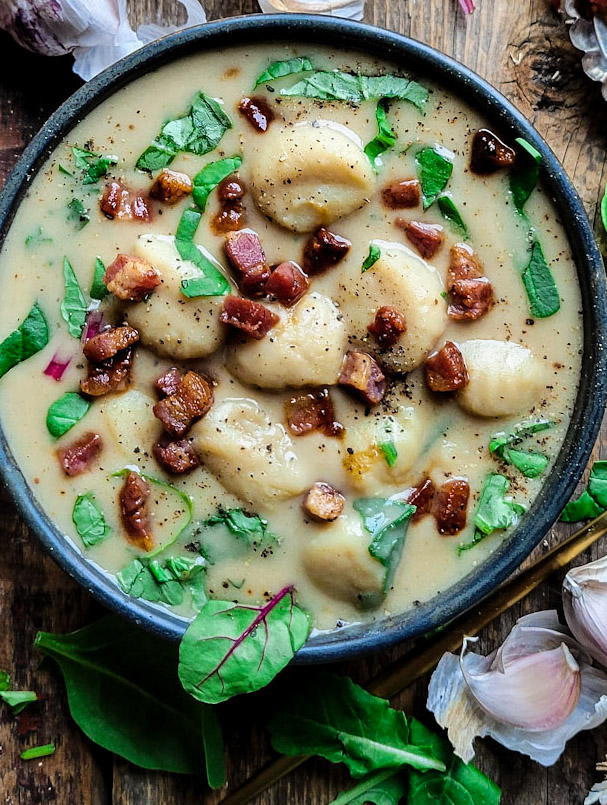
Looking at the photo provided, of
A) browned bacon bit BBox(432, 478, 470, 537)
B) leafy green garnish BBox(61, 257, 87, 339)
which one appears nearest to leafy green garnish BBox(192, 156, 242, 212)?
leafy green garnish BBox(61, 257, 87, 339)

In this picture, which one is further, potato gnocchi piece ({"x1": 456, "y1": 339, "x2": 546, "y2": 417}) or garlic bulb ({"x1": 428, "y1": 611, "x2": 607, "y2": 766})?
garlic bulb ({"x1": 428, "y1": 611, "x2": 607, "y2": 766})

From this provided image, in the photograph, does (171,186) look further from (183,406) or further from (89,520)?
(89,520)

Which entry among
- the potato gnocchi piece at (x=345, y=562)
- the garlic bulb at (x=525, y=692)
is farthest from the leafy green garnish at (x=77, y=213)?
the garlic bulb at (x=525, y=692)

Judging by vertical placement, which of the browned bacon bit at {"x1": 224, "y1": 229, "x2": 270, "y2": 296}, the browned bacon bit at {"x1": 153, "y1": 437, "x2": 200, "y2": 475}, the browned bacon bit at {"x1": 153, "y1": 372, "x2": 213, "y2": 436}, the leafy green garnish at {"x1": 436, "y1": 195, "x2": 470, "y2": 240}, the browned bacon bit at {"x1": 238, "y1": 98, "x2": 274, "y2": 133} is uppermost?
the browned bacon bit at {"x1": 238, "y1": 98, "x2": 274, "y2": 133}

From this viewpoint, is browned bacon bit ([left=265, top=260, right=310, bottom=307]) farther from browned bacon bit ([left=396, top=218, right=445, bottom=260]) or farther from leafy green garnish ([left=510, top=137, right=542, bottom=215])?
leafy green garnish ([left=510, top=137, right=542, bottom=215])

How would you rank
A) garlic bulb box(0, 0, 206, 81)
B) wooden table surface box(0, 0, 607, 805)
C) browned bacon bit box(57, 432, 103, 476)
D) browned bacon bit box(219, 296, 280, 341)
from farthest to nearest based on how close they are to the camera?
wooden table surface box(0, 0, 607, 805) < garlic bulb box(0, 0, 206, 81) < browned bacon bit box(57, 432, 103, 476) < browned bacon bit box(219, 296, 280, 341)

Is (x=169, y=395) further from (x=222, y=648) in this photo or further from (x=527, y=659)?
(x=527, y=659)
